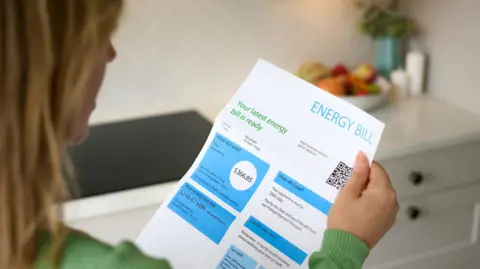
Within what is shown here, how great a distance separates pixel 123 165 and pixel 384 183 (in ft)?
2.79

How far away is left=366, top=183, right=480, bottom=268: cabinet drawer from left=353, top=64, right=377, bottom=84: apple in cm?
39

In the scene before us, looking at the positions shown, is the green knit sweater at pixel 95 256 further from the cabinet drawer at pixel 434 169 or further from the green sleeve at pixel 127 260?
the cabinet drawer at pixel 434 169

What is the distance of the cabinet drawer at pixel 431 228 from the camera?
5.89ft

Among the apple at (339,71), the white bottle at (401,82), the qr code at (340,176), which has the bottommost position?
the white bottle at (401,82)

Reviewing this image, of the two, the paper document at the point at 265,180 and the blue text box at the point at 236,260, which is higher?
the paper document at the point at 265,180

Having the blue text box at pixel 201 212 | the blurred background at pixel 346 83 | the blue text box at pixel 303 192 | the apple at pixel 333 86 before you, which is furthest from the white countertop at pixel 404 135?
the blue text box at pixel 303 192

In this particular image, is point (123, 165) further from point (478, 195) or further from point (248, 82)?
point (478, 195)

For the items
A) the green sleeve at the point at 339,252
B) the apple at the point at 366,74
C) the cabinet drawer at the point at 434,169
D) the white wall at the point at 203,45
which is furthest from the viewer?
the apple at the point at 366,74

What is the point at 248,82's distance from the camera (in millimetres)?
957

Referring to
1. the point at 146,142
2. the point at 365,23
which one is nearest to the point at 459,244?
the point at 365,23

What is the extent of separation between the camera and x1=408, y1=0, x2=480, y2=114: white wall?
1.88m

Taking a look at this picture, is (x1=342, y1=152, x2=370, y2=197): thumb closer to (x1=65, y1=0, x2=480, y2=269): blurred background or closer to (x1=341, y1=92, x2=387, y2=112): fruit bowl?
(x1=65, y1=0, x2=480, y2=269): blurred background

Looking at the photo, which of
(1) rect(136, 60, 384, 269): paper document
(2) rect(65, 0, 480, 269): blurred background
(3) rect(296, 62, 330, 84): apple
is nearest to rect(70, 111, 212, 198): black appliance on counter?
(2) rect(65, 0, 480, 269): blurred background

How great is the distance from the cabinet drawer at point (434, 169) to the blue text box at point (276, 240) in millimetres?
812
